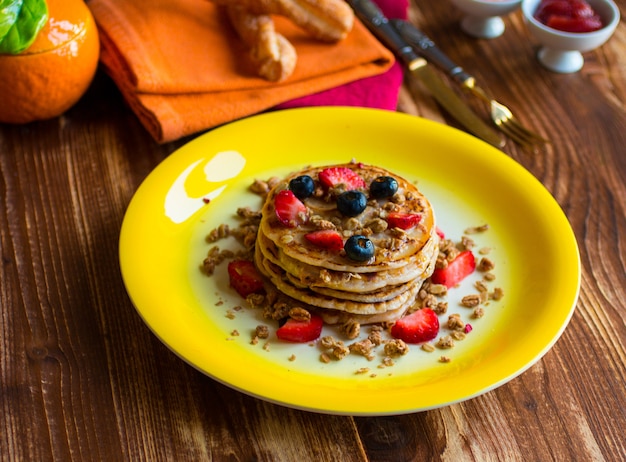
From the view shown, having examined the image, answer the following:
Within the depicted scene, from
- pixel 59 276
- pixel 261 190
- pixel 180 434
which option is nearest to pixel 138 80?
pixel 261 190

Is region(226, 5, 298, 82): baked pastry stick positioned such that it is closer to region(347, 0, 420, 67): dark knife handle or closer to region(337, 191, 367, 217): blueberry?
region(347, 0, 420, 67): dark knife handle

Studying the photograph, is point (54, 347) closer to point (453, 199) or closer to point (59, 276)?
point (59, 276)

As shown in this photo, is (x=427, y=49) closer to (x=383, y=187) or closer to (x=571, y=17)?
(x=571, y=17)

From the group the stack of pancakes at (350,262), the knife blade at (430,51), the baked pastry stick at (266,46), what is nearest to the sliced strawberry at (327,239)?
the stack of pancakes at (350,262)

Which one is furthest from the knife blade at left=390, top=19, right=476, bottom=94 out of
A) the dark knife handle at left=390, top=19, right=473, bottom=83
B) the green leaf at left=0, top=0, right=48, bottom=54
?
the green leaf at left=0, top=0, right=48, bottom=54

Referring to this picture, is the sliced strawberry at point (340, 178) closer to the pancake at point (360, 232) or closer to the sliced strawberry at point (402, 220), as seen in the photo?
the pancake at point (360, 232)

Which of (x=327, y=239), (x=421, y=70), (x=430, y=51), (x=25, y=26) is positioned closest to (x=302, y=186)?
(x=327, y=239)
